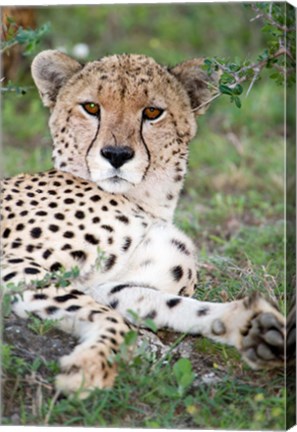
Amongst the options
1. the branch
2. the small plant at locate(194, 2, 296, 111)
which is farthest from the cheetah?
A: the branch

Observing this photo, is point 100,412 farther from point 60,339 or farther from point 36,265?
point 36,265

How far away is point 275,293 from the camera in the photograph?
3492 millimetres

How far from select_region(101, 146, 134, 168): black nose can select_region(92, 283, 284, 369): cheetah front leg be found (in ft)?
1.40

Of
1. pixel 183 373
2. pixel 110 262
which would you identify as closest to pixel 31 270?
pixel 110 262

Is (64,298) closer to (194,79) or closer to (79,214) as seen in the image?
(79,214)

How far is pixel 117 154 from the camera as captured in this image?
3523 mm

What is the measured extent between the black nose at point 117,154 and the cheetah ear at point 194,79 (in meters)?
0.41

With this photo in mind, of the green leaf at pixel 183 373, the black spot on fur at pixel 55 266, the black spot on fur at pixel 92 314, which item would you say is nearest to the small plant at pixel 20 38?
the black spot on fur at pixel 55 266

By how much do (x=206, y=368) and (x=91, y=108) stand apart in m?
1.04

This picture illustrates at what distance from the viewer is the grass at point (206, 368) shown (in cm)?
317

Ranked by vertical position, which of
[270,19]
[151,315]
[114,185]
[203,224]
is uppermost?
[270,19]

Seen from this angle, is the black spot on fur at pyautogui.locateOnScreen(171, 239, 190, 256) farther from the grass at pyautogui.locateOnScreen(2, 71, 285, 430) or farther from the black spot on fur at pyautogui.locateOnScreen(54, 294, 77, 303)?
the black spot on fur at pyautogui.locateOnScreen(54, 294, 77, 303)

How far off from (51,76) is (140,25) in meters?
4.07

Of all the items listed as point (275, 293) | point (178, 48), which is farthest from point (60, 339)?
point (178, 48)
